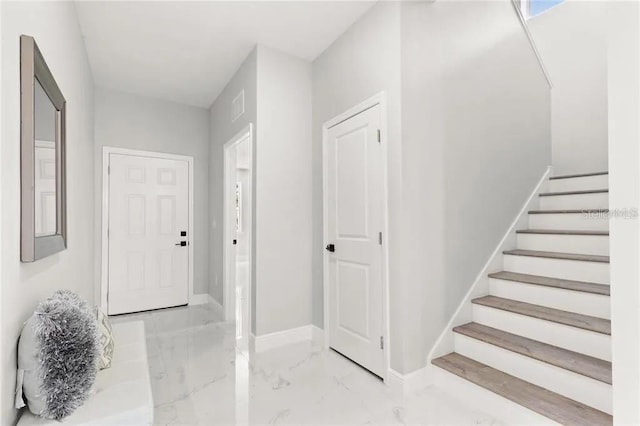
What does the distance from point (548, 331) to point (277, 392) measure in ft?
5.90

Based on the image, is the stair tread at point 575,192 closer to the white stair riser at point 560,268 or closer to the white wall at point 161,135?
the white stair riser at point 560,268

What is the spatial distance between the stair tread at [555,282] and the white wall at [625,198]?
1.29 m

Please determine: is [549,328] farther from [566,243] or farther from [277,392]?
[277,392]

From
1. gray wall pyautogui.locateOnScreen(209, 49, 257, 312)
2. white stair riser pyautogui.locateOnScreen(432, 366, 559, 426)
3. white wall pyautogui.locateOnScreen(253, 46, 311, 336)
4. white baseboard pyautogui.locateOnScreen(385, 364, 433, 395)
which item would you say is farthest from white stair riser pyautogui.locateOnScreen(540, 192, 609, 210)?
gray wall pyautogui.locateOnScreen(209, 49, 257, 312)

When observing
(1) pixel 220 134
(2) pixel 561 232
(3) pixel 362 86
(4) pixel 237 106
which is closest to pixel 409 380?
(2) pixel 561 232

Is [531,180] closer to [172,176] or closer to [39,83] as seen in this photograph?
[39,83]

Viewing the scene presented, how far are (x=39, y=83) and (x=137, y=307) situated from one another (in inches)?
132

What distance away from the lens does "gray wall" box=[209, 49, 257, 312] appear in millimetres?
3104

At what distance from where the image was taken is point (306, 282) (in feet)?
10.4

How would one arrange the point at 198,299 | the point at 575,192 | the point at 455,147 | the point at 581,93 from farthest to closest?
the point at 198,299 < the point at 581,93 < the point at 575,192 < the point at 455,147

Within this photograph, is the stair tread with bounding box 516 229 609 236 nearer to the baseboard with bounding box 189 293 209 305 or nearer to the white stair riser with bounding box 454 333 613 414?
the white stair riser with bounding box 454 333 613 414

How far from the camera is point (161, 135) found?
13.9 feet

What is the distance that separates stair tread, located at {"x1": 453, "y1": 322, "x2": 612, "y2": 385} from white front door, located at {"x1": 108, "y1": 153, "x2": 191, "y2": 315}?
11.5 ft

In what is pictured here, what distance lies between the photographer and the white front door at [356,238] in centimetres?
236
